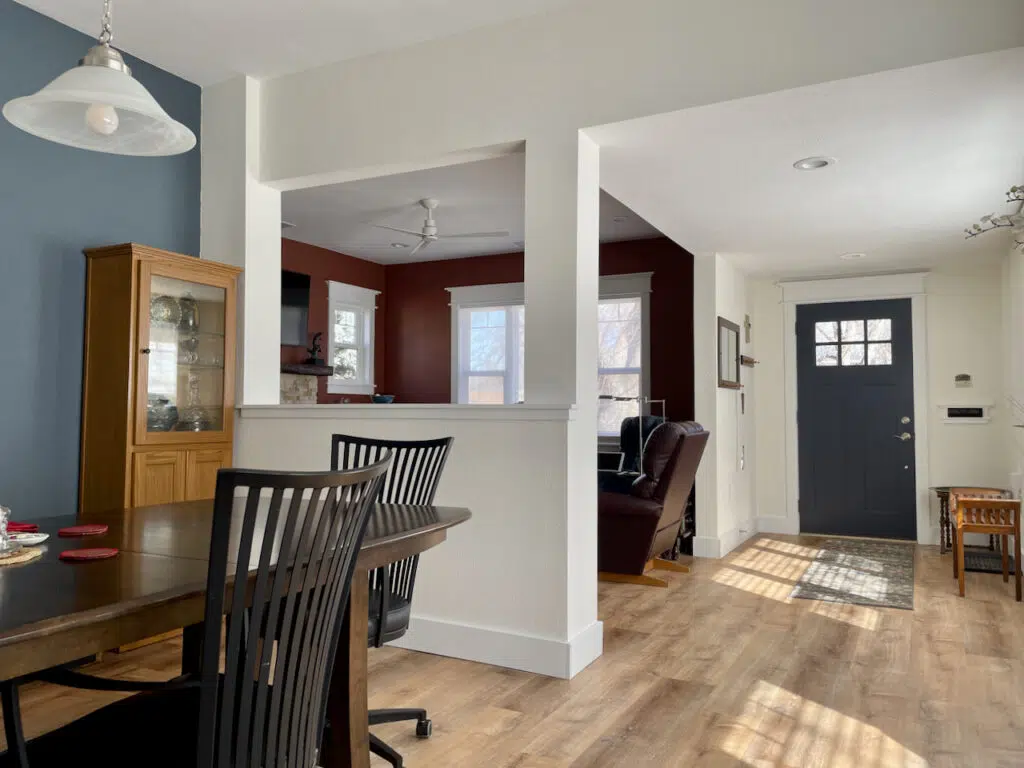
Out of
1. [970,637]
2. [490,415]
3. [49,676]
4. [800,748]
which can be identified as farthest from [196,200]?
[970,637]

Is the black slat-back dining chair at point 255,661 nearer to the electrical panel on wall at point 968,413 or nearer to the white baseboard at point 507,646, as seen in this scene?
the white baseboard at point 507,646

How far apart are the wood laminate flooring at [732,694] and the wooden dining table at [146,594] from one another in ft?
2.28

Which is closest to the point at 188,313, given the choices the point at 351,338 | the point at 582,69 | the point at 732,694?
the point at 582,69

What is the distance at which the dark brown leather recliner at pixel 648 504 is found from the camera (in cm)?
470

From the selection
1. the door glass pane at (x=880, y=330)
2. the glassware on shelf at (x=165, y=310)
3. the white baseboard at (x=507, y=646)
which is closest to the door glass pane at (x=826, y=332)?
the door glass pane at (x=880, y=330)

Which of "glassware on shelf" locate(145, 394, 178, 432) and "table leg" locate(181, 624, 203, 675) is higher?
"glassware on shelf" locate(145, 394, 178, 432)

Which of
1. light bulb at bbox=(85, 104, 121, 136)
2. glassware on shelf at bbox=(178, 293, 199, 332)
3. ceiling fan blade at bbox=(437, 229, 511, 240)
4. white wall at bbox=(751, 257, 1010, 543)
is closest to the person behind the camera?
light bulb at bbox=(85, 104, 121, 136)

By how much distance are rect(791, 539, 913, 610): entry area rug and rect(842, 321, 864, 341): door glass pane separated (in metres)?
1.77

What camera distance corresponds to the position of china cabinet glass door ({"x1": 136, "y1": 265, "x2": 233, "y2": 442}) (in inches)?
144

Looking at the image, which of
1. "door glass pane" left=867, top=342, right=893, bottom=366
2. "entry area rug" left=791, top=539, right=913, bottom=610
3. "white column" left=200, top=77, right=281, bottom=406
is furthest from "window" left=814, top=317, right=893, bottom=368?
"white column" left=200, top=77, right=281, bottom=406

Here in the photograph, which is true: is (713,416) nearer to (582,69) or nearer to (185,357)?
(582,69)

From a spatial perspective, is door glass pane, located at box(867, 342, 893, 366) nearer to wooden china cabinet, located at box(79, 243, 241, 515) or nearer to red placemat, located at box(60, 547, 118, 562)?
wooden china cabinet, located at box(79, 243, 241, 515)

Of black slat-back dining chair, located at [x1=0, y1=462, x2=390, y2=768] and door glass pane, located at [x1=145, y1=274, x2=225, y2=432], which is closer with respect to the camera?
black slat-back dining chair, located at [x1=0, y1=462, x2=390, y2=768]

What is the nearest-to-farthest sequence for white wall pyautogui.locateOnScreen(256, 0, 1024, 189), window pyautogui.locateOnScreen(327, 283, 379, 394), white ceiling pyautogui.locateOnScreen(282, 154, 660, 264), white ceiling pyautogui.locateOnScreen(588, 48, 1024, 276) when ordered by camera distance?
white wall pyautogui.locateOnScreen(256, 0, 1024, 189)
white ceiling pyautogui.locateOnScreen(588, 48, 1024, 276)
white ceiling pyautogui.locateOnScreen(282, 154, 660, 264)
window pyautogui.locateOnScreen(327, 283, 379, 394)
